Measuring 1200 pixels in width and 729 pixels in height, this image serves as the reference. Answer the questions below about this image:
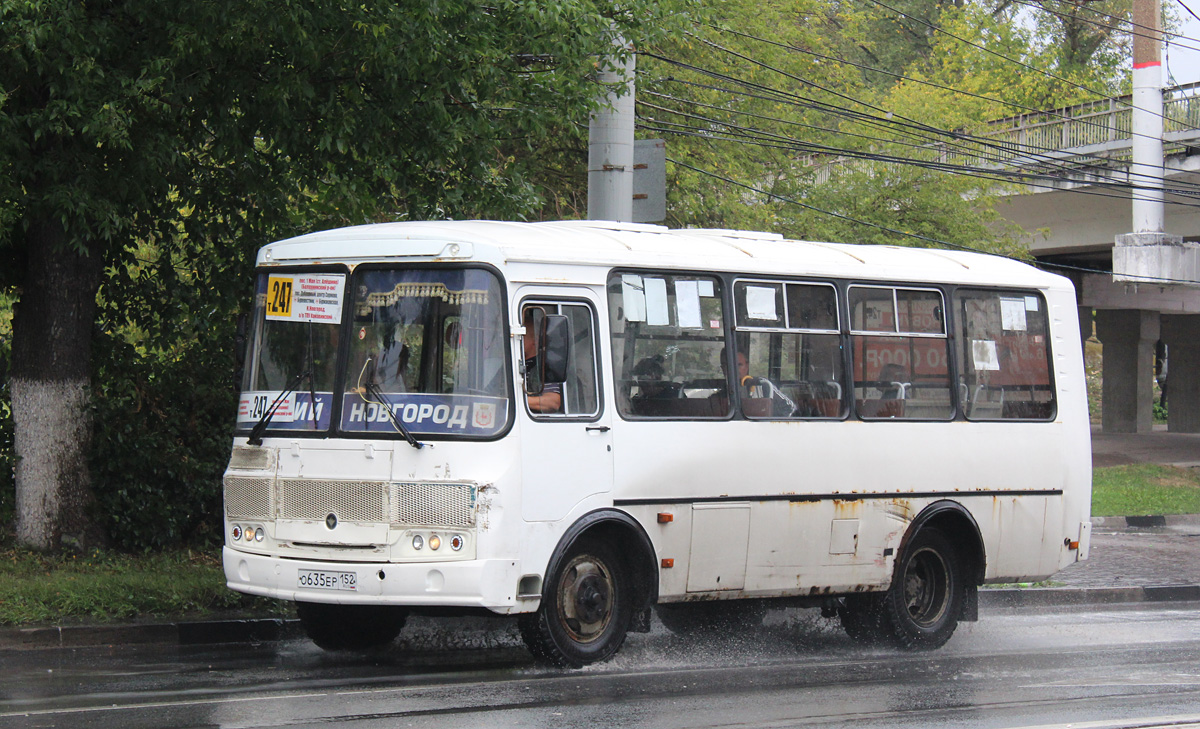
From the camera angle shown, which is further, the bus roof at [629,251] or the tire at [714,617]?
the tire at [714,617]

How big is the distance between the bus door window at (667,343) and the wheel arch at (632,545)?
2.31ft

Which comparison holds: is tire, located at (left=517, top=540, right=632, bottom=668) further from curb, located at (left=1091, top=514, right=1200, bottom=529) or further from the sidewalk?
curb, located at (left=1091, top=514, right=1200, bottom=529)

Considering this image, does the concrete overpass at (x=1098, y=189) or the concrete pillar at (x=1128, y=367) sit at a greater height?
the concrete overpass at (x=1098, y=189)

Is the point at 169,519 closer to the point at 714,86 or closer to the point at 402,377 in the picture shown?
the point at 402,377

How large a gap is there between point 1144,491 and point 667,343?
63.5 ft

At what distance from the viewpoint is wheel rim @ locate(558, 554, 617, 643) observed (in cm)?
920

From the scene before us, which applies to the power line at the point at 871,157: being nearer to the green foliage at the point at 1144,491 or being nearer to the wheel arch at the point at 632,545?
the green foliage at the point at 1144,491

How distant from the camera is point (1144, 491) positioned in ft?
87.3

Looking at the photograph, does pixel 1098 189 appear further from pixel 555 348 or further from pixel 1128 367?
pixel 555 348

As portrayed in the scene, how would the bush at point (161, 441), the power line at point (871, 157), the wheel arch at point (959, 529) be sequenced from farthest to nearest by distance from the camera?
the power line at point (871, 157) < the bush at point (161, 441) < the wheel arch at point (959, 529)

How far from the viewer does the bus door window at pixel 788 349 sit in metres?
10.4

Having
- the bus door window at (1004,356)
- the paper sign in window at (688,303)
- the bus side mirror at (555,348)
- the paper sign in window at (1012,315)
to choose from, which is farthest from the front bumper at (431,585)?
the paper sign in window at (1012,315)

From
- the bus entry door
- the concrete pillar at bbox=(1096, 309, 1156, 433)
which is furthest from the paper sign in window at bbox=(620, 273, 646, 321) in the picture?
the concrete pillar at bbox=(1096, 309, 1156, 433)

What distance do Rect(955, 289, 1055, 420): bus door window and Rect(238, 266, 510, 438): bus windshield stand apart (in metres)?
4.57
